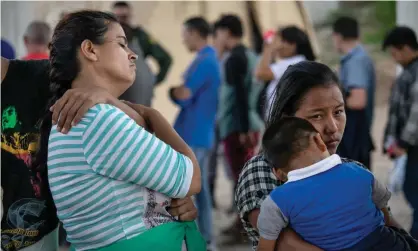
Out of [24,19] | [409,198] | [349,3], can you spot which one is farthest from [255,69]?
[349,3]

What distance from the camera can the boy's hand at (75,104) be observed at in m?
1.92

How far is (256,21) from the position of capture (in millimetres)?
10836

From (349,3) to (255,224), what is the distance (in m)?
8.75

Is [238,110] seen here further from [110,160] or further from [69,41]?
[110,160]

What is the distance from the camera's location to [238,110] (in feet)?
20.8

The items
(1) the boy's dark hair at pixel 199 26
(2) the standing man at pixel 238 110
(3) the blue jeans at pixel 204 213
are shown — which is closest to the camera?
(3) the blue jeans at pixel 204 213

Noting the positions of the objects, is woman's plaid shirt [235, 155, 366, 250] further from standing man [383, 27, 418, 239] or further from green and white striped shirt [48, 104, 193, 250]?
standing man [383, 27, 418, 239]

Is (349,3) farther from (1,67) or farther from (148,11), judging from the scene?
(1,67)

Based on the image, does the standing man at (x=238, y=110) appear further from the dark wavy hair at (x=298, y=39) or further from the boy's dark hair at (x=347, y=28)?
the boy's dark hair at (x=347, y=28)

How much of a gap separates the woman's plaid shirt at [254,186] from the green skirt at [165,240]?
16cm

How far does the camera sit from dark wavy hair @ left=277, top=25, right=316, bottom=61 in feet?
19.0

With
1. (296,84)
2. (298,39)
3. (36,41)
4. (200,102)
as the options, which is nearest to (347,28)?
(298,39)

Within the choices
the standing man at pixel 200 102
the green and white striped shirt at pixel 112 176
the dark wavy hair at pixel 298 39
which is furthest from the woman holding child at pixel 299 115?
the dark wavy hair at pixel 298 39

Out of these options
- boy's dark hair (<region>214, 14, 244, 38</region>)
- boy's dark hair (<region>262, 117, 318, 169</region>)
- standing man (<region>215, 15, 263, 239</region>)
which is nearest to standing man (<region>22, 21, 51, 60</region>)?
standing man (<region>215, 15, 263, 239</region>)
